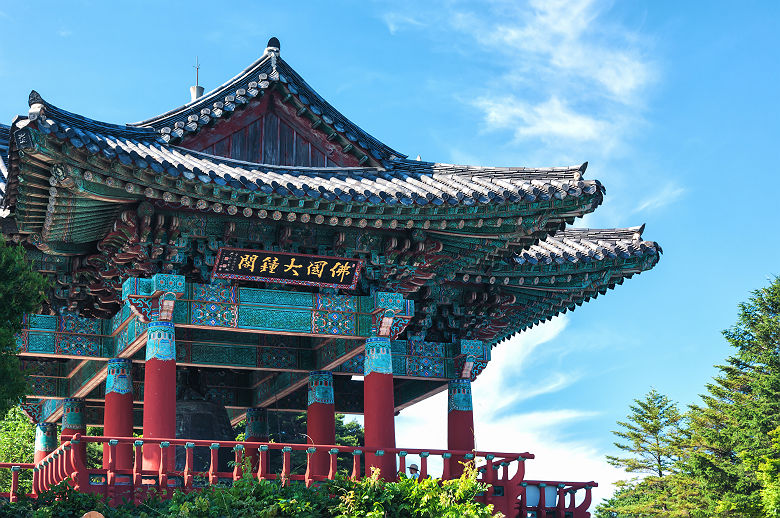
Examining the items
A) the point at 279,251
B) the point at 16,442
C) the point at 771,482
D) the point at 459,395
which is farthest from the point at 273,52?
the point at 16,442

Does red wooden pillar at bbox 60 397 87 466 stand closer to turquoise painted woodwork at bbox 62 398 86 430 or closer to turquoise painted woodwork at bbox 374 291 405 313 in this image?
turquoise painted woodwork at bbox 62 398 86 430

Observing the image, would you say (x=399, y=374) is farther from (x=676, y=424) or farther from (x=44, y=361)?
(x=676, y=424)

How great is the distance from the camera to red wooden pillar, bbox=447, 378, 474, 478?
21750 mm

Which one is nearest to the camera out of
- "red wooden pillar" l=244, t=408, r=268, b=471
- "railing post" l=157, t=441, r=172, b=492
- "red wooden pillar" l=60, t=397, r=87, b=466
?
"railing post" l=157, t=441, r=172, b=492

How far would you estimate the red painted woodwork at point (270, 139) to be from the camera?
19.8m

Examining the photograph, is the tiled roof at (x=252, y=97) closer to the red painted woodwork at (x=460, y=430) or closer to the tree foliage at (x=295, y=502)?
the red painted woodwork at (x=460, y=430)

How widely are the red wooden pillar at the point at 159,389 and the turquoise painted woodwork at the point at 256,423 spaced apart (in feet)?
22.0

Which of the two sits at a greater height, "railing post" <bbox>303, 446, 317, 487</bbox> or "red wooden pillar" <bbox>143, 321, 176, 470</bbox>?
"red wooden pillar" <bbox>143, 321, 176, 470</bbox>

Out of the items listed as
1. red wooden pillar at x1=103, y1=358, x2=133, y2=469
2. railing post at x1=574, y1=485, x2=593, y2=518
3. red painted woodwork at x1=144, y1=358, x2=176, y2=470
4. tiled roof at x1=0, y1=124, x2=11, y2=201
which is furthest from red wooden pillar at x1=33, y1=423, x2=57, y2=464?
railing post at x1=574, y1=485, x2=593, y2=518

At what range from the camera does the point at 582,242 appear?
21.7m

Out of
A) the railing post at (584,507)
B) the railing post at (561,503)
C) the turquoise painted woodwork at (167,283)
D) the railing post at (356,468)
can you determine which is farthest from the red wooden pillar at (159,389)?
the railing post at (584,507)

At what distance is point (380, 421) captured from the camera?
1881cm

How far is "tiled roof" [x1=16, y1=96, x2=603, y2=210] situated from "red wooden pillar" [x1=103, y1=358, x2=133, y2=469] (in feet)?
15.6

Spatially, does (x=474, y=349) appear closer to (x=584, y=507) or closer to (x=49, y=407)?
(x=584, y=507)
